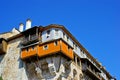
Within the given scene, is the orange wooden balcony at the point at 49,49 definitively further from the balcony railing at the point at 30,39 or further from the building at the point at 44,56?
the balcony railing at the point at 30,39

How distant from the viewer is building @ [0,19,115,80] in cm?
3422

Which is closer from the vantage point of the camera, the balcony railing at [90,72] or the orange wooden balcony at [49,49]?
the orange wooden balcony at [49,49]

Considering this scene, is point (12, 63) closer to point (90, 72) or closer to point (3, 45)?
point (3, 45)

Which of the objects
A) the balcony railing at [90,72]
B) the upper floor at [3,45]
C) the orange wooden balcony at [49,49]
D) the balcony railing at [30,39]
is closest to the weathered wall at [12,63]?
the upper floor at [3,45]

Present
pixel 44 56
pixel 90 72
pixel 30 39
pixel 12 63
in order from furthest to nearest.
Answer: pixel 90 72 → pixel 12 63 → pixel 30 39 → pixel 44 56

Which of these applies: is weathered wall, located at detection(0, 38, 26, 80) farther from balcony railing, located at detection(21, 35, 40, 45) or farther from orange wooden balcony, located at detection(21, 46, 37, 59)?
balcony railing, located at detection(21, 35, 40, 45)

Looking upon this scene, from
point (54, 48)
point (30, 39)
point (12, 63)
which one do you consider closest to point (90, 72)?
point (54, 48)

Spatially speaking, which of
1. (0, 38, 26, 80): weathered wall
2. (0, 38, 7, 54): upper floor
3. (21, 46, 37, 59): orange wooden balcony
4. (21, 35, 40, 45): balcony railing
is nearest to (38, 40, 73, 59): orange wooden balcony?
(21, 46, 37, 59): orange wooden balcony

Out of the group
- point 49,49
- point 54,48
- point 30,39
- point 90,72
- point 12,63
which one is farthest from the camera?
point 90,72

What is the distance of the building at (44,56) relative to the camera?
34.2 meters

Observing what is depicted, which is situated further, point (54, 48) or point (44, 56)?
point (44, 56)

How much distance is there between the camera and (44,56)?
34812 millimetres

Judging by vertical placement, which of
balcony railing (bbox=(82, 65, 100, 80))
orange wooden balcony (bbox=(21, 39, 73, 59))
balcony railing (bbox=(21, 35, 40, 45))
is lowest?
balcony railing (bbox=(82, 65, 100, 80))

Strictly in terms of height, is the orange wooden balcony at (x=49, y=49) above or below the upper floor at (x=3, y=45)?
below
